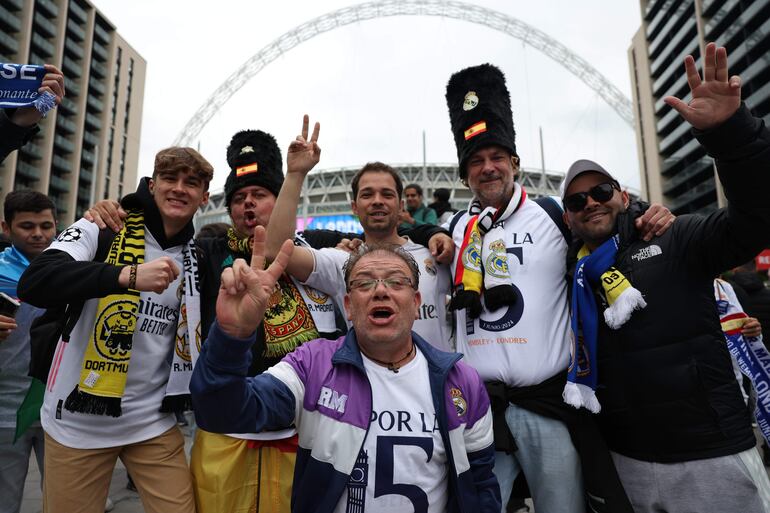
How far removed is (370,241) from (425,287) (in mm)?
517

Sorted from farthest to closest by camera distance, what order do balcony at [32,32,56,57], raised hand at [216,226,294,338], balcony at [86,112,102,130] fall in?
balcony at [86,112,102,130] → balcony at [32,32,56,57] → raised hand at [216,226,294,338]

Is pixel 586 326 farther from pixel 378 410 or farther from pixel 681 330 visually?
pixel 378 410

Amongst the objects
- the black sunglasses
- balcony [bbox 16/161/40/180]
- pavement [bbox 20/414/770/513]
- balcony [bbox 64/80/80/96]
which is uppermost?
balcony [bbox 64/80/80/96]

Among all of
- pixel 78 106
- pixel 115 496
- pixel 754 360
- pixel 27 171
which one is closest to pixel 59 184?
pixel 27 171

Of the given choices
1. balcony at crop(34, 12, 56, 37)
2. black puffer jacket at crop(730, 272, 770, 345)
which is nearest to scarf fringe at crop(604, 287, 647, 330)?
black puffer jacket at crop(730, 272, 770, 345)

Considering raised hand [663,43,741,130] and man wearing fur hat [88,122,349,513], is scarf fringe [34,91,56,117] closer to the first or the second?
man wearing fur hat [88,122,349,513]

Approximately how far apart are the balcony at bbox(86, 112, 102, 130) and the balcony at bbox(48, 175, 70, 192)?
9.91 m

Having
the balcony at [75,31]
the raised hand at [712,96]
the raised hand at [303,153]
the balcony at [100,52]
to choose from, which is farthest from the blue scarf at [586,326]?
Answer: the balcony at [100,52]

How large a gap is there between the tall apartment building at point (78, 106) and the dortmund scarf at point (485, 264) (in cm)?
5180

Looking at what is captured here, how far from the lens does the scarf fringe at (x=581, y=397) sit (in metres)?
2.34

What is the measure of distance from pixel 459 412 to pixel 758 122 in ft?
6.11

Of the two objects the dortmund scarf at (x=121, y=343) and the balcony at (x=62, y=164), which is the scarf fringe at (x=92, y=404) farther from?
the balcony at (x=62, y=164)

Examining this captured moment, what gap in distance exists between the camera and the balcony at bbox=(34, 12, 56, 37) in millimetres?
51219

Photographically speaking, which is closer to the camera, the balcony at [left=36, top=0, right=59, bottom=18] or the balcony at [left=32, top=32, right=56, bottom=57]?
the balcony at [left=32, top=32, right=56, bottom=57]
